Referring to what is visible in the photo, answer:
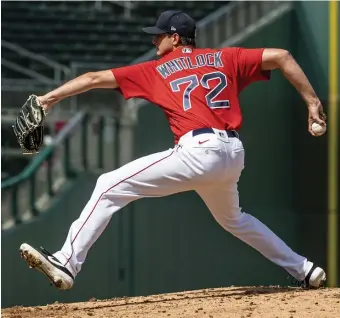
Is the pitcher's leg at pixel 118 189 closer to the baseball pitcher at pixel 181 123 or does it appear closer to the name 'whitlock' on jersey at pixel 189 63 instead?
the baseball pitcher at pixel 181 123

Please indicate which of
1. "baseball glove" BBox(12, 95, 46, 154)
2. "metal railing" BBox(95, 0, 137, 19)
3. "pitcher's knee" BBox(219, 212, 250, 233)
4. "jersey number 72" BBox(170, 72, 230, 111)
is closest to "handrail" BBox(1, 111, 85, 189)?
"baseball glove" BBox(12, 95, 46, 154)

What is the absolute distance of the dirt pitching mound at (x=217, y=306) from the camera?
477 cm

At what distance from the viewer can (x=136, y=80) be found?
5.36 metres

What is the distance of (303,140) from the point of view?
7844 millimetres

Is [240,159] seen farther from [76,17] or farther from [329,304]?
[76,17]

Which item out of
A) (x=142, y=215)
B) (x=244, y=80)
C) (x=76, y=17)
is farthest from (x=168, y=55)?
(x=76, y=17)

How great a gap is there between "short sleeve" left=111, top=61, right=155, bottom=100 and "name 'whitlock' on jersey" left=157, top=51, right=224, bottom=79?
71mm

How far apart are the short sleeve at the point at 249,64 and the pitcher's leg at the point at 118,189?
617mm

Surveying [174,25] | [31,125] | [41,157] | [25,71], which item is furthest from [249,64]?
[25,71]

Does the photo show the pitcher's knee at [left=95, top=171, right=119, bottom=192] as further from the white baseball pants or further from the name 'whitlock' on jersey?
the name 'whitlock' on jersey

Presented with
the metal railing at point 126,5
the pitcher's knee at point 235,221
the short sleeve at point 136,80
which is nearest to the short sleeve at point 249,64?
the short sleeve at point 136,80

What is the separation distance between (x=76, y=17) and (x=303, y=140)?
526 centimetres

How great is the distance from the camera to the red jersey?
5.21 metres

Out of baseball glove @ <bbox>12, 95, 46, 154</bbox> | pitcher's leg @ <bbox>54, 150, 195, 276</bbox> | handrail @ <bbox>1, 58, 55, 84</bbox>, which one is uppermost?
handrail @ <bbox>1, 58, 55, 84</bbox>
